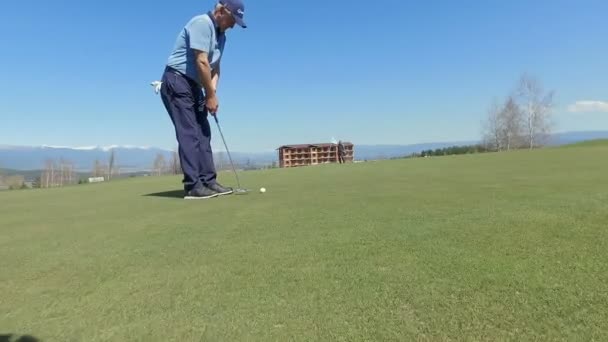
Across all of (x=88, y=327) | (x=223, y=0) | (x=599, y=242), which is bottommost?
(x=88, y=327)

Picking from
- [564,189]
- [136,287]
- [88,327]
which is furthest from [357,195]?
[88,327]

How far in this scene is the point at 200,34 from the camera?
4.54 meters

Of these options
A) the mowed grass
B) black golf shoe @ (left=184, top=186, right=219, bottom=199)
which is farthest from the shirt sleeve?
the mowed grass

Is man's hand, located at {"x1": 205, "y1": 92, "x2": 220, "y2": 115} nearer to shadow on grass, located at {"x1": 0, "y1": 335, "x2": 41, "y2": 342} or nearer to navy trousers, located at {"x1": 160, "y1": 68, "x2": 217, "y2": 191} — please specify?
navy trousers, located at {"x1": 160, "y1": 68, "x2": 217, "y2": 191}

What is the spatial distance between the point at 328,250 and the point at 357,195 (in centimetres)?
209

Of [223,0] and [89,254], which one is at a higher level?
[223,0]

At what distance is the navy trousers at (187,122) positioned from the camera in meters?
4.80

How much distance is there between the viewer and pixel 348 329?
4.38ft

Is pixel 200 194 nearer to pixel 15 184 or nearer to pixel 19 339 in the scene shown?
pixel 19 339

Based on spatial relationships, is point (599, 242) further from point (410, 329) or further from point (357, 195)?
point (357, 195)

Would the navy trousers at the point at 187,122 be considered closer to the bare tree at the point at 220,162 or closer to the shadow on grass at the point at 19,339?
the shadow on grass at the point at 19,339

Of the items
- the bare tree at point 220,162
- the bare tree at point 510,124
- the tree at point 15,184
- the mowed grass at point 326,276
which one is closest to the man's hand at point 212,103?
the mowed grass at point 326,276

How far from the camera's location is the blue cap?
Answer: 4719 mm

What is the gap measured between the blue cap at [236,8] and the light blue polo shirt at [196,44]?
0.22 m
